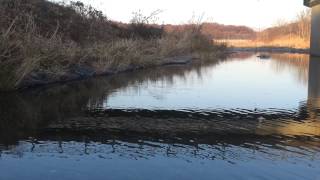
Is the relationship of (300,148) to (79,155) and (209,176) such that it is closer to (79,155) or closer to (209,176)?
(209,176)

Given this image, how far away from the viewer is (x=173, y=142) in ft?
27.0

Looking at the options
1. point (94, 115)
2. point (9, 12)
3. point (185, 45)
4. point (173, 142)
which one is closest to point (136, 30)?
point (185, 45)

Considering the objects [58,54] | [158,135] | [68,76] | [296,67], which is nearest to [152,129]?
[158,135]

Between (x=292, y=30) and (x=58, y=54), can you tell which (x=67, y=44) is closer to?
(x=58, y=54)

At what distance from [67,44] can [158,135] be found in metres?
12.1

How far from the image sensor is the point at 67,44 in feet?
65.8

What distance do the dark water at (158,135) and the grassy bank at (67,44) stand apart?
1115 millimetres

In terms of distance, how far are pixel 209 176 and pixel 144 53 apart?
22.5 m

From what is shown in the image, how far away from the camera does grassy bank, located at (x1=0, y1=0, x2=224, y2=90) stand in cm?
1496

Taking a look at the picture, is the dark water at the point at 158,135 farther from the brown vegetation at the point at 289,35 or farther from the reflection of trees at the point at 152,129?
the brown vegetation at the point at 289,35

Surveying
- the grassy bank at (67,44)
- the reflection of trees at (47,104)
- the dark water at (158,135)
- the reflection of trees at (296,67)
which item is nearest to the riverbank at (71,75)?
the grassy bank at (67,44)

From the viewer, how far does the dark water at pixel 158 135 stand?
659 cm

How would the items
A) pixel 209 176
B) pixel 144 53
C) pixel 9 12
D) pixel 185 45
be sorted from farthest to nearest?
pixel 185 45 → pixel 144 53 → pixel 9 12 → pixel 209 176

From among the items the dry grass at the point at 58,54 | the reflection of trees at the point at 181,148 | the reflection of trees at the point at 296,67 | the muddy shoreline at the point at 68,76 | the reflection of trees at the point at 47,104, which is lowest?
the reflection of trees at the point at 296,67
